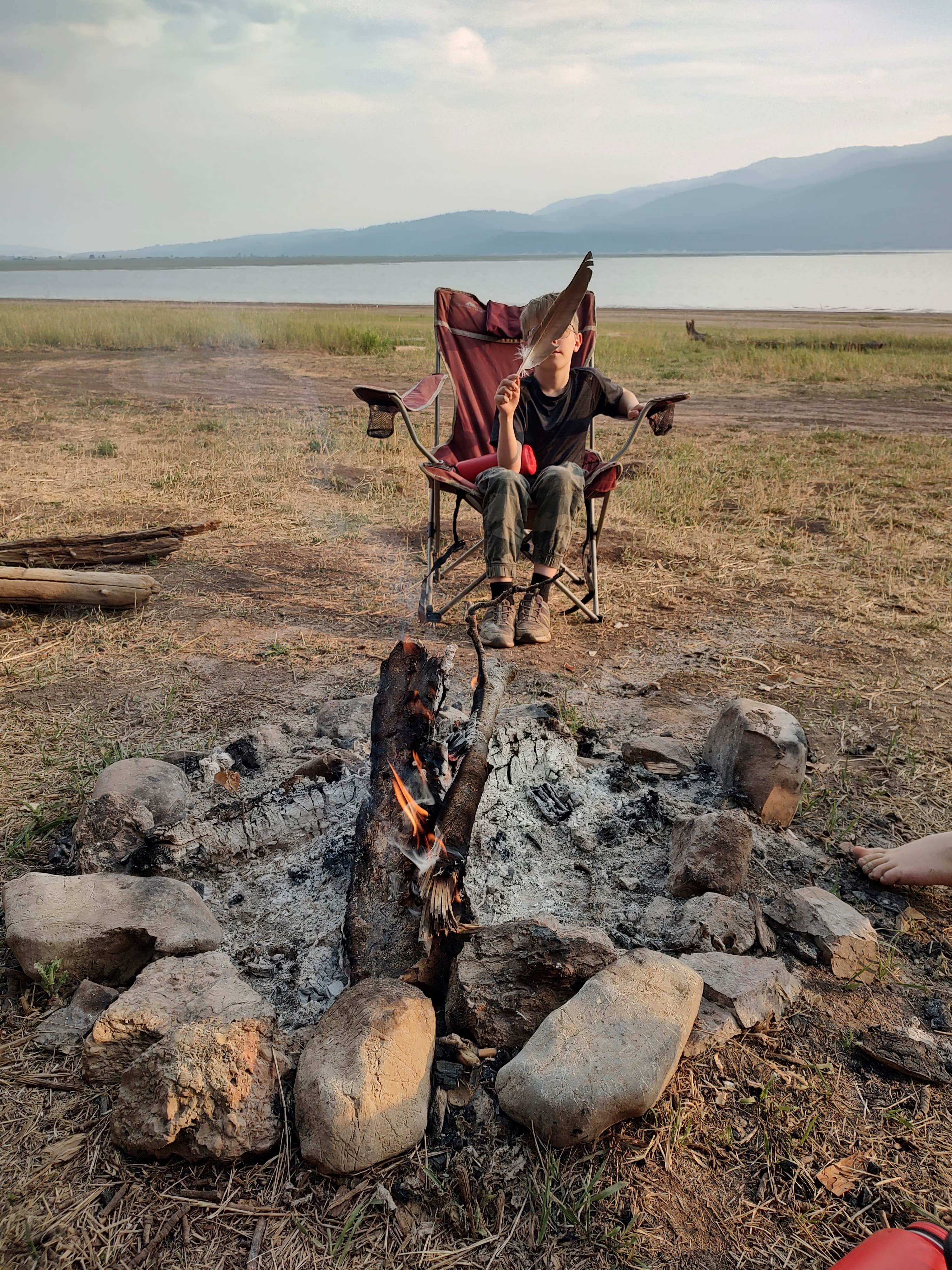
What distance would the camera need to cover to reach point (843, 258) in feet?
468

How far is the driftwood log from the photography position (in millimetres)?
1752

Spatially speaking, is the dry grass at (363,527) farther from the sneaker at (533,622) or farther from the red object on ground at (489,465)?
the red object on ground at (489,465)

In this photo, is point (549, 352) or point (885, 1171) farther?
point (549, 352)

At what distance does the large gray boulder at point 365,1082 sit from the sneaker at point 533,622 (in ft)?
7.75

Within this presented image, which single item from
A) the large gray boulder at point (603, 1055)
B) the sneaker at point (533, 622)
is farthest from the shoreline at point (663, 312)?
the large gray boulder at point (603, 1055)

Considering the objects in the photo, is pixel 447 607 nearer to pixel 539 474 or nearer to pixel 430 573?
pixel 430 573

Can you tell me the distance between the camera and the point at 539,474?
3803 mm

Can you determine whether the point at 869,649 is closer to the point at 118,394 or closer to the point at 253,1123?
the point at 253,1123

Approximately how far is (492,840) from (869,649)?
2.40 m

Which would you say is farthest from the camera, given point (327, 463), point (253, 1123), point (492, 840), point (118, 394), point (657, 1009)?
point (118, 394)

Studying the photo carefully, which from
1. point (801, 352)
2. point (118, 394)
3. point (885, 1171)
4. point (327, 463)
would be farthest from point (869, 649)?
point (801, 352)

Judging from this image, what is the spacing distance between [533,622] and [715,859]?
1.93 metres

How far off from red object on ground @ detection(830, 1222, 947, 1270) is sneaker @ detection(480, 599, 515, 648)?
107 inches

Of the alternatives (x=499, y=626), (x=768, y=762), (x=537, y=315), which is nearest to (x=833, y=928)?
(x=768, y=762)
